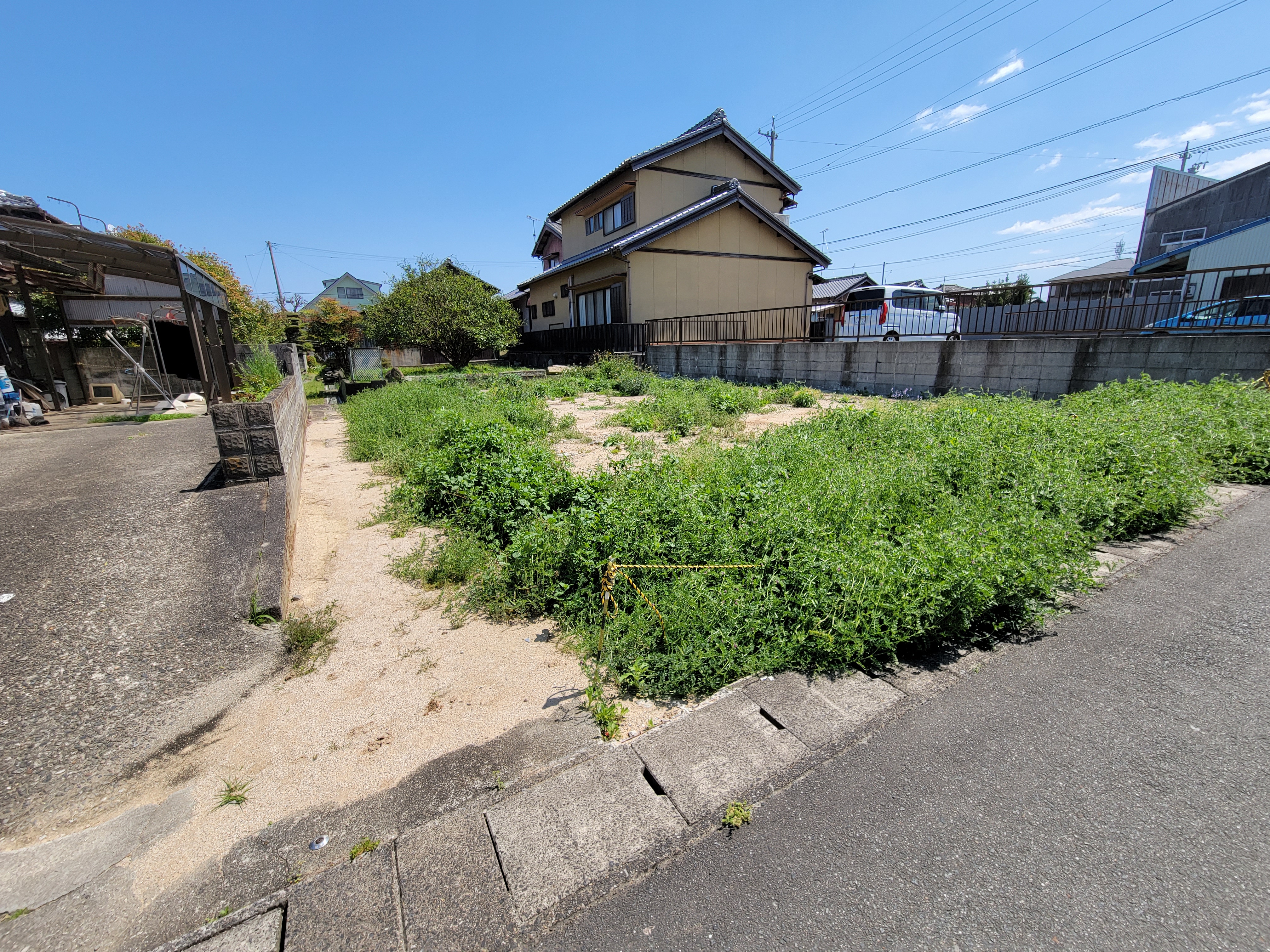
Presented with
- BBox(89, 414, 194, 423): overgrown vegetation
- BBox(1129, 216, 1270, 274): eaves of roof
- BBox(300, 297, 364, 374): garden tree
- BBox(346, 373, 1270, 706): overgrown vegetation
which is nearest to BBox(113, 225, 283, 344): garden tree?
BBox(300, 297, 364, 374): garden tree

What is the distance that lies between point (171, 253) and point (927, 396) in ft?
42.6

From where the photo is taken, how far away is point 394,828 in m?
1.74

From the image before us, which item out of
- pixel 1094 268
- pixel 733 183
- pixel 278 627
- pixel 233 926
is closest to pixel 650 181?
pixel 733 183

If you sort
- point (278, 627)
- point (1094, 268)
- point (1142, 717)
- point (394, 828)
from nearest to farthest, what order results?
point (394, 828) < point (1142, 717) < point (278, 627) < point (1094, 268)

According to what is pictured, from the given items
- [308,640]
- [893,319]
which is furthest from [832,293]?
[308,640]

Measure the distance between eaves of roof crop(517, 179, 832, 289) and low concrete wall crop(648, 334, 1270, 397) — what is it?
4.41 meters

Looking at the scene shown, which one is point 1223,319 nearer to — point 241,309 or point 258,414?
point 258,414

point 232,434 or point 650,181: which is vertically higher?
point 650,181

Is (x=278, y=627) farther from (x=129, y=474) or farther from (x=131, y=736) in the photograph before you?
(x=129, y=474)

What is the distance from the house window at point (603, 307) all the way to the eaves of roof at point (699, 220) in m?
1.18

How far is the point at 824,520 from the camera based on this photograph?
329 centimetres

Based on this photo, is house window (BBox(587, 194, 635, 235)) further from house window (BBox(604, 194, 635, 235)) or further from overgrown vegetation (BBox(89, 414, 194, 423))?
overgrown vegetation (BBox(89, 414, 194, 423))

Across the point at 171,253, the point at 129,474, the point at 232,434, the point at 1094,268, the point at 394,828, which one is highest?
the point at 1094,268

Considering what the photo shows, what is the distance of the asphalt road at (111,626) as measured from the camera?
2068 mm
